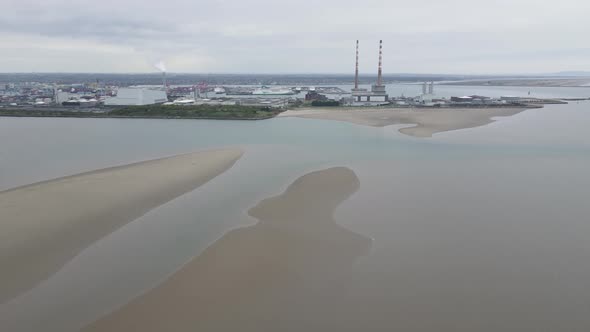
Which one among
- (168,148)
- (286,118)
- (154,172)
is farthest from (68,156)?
(286,118)

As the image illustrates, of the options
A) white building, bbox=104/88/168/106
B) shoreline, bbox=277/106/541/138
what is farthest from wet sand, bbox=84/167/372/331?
white building, bbox=104/88/168/106

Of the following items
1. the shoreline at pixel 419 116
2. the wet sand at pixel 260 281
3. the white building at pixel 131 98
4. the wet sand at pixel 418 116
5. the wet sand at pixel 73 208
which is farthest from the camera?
the white building at pixel 131 98

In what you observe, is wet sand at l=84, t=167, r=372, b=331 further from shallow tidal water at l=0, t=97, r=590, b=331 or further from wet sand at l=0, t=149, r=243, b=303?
wet sand at l=0, t=149, r=243, b=303

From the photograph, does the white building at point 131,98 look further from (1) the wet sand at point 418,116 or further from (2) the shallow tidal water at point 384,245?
(2) the shallow tidal water at point 384,245

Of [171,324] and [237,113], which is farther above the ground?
[237,113]

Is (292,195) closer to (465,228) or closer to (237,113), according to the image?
(465,228)

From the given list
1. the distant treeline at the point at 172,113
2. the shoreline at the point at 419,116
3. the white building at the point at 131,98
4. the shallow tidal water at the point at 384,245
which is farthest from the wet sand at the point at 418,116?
the white building at the point at 131,98

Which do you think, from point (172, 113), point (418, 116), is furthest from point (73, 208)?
point (418, 116)
